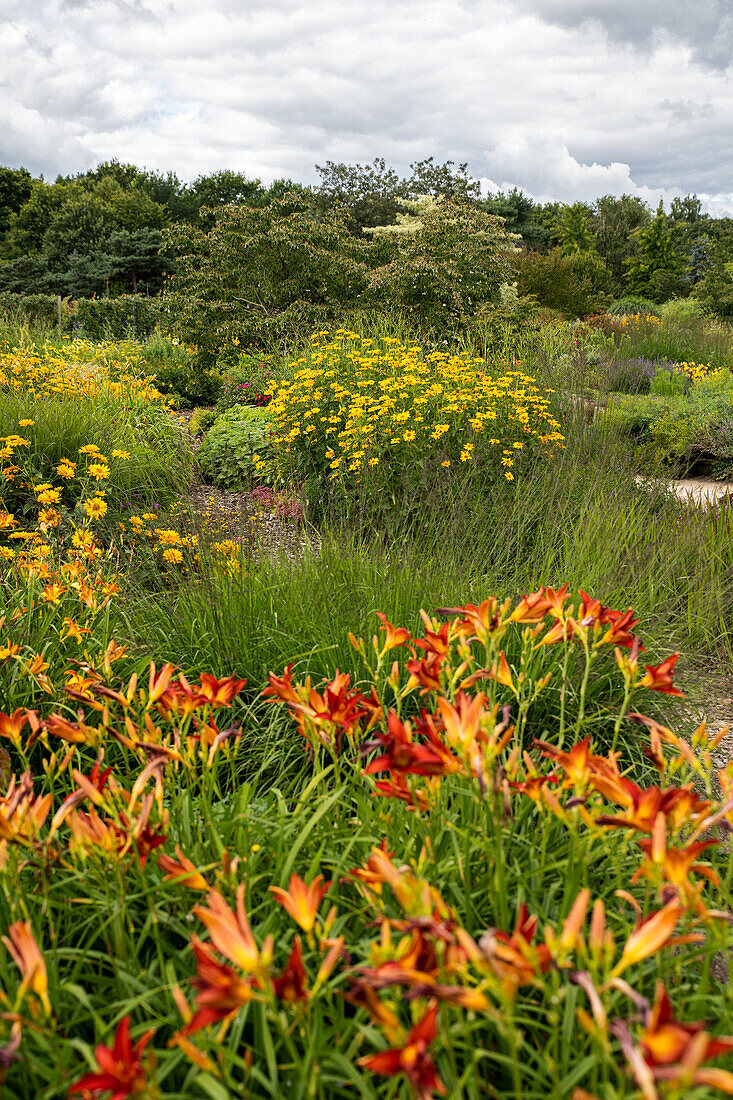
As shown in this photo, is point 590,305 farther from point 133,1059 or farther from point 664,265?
point 133,1059

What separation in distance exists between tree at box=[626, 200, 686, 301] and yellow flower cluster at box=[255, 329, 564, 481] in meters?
27.6

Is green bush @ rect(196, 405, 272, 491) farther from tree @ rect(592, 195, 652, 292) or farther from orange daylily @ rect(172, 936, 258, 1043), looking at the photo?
tree @ rect(592, 195, 652, 292)

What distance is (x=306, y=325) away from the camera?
9398 mm

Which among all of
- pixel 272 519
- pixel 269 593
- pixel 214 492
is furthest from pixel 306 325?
pixel 269 593

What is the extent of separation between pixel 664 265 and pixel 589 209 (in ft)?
37.3

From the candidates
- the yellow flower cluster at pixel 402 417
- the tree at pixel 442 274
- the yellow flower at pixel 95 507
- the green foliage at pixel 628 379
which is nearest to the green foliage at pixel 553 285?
the tree at pixel 442 274

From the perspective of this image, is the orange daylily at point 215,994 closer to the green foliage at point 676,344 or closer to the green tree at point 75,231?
the green foliage at point 676,344

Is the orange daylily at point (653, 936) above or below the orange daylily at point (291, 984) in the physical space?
above

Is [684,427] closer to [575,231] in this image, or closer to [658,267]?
[658,267]

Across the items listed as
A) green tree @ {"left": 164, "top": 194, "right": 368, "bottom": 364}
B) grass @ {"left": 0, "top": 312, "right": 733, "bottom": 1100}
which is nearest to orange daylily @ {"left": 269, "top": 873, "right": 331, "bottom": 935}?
grass @ {"left": 0, "top": 312, "right": 733, "bottom": 1100}

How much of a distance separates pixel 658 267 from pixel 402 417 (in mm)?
31121

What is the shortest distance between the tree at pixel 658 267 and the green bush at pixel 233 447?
27.7 meters

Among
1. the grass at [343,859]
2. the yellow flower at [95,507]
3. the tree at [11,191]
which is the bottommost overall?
the grass at [343,859]

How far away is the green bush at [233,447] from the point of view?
20.4 feet
